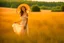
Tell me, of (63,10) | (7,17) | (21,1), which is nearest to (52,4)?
(63,10)

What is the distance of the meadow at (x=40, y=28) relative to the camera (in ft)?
4.12

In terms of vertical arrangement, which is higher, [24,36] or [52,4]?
[52,4]

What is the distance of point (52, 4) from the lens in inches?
50.4

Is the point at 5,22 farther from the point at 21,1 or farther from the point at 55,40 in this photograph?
the point at 55,40

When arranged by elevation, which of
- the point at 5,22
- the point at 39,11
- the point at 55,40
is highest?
the point at 39,11

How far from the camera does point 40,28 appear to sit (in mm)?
1268

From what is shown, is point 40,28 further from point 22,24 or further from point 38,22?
point 22,24

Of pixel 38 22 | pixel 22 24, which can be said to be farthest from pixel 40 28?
pixel 22 24

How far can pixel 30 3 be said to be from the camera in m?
1.29

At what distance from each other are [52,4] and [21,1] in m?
0.28

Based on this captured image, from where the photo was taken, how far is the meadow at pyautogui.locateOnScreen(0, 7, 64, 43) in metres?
1.25

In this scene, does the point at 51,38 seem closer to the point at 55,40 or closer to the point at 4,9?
the point at 55,40

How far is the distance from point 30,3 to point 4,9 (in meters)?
0.24

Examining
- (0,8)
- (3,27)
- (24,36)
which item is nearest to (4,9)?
(0,8)
